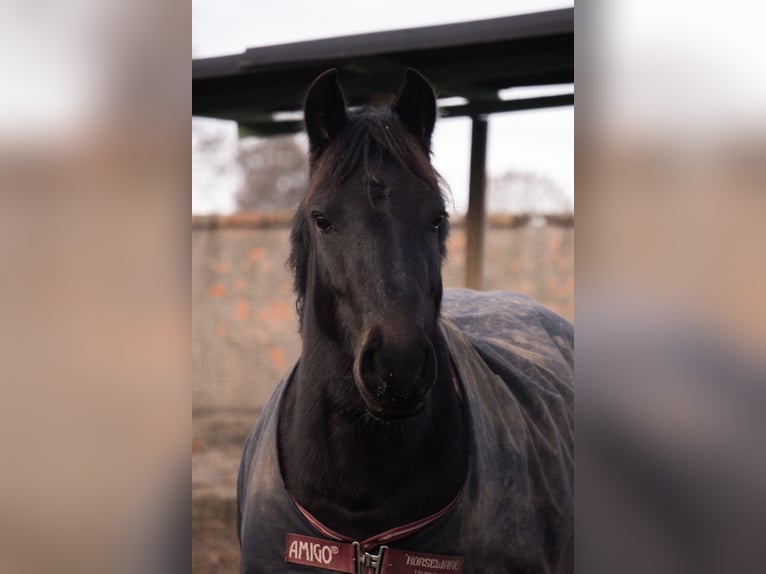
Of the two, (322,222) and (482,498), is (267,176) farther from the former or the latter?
(482,498)

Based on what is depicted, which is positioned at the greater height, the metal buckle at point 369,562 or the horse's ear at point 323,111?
the horse's ear at point 323,111

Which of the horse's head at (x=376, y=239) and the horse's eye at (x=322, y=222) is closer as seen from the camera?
the horse's head at (x=376, y=239)

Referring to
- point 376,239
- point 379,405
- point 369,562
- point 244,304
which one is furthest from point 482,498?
point 244,304

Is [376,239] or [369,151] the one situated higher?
[369,151]

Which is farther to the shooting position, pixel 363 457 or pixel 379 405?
pixel 363 457

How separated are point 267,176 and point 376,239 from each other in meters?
0.94

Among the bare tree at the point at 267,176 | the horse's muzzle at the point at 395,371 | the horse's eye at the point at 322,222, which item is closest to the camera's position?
the horse's muzzle at the point at 395,371

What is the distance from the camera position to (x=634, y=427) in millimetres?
731

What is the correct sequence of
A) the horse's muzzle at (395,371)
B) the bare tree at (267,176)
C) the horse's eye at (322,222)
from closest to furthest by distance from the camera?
the horse's muzzle at (395,371), the horse's eye at (322,222), the bare tree at (267,176)

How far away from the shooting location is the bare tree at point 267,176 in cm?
193

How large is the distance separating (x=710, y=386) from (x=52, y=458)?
0.80m

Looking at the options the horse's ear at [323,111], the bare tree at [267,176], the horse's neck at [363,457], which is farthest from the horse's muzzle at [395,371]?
the bare tree at [267,176]

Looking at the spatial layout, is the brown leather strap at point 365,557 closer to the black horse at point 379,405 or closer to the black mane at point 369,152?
the black horse at point 379,405

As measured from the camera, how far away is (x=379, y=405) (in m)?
1.13
